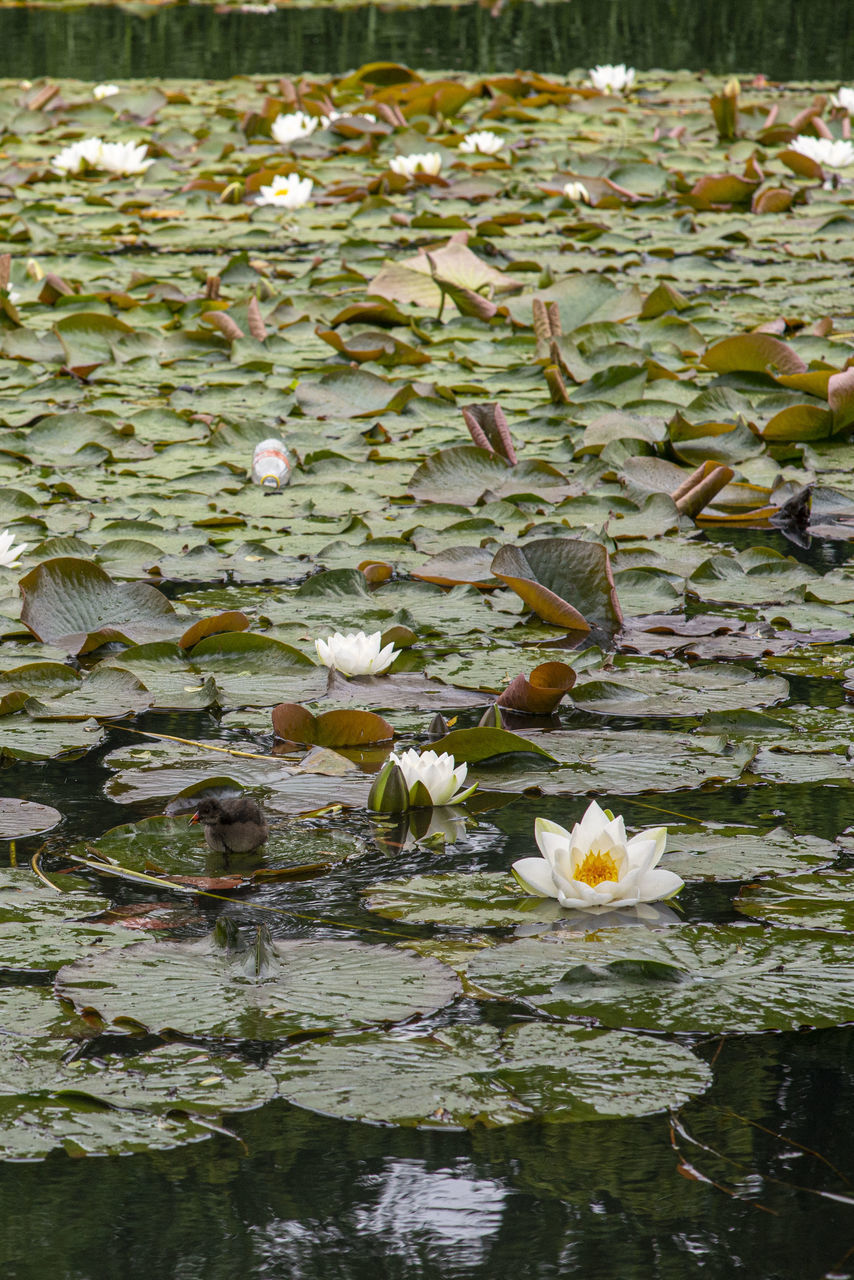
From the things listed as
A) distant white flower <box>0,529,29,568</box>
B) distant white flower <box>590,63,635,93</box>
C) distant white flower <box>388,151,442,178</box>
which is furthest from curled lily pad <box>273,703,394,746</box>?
distant white flower <box>590,63,635,93</box>

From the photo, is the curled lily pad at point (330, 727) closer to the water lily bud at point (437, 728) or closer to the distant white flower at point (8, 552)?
the water lily bud at point (437, 728)

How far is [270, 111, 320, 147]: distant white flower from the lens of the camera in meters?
7.33

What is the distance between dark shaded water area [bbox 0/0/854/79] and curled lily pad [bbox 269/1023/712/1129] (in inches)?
374

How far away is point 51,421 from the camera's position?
3.34m

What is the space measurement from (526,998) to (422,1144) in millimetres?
223

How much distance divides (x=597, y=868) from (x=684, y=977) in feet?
0.54

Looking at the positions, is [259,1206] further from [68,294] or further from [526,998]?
[68,294]

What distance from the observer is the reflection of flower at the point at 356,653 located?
6.82ft

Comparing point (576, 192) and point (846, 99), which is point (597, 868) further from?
point (846, 99)

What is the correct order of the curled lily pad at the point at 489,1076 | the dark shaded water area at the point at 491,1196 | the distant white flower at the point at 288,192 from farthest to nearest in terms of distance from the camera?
the distant white flower at the point at 288,192 < the curled lily pad at the point at 489,1076 < the dark shaded water area at the point at 491,1196

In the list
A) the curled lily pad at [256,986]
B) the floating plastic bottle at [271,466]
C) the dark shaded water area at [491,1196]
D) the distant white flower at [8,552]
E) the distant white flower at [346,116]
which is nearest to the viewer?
the dark shaded water area at [491,1196]

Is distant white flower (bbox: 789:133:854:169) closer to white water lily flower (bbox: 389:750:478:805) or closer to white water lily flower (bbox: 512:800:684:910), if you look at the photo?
white water lily flower (bbox: 389:750:478:805)

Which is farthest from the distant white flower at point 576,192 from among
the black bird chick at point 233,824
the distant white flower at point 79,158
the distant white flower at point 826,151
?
the black bird chick at point 233,824

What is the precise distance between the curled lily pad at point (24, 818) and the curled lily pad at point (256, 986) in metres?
0.33
